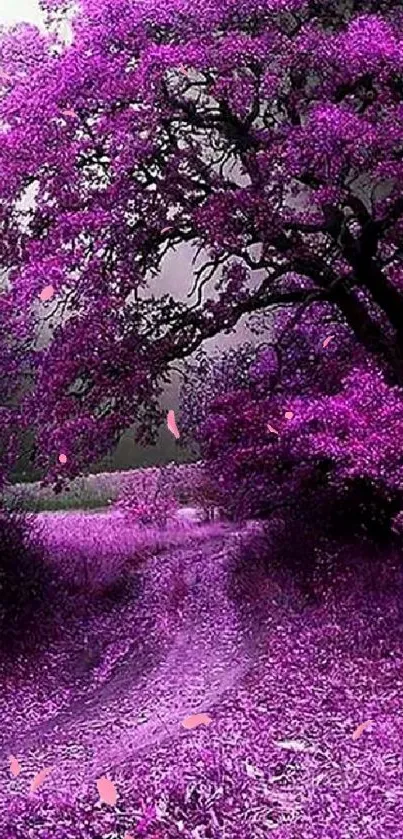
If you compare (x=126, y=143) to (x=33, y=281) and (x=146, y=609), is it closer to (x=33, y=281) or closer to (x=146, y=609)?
(x=33, y=281)

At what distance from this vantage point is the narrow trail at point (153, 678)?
4816mm

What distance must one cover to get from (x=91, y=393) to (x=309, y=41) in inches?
83.1

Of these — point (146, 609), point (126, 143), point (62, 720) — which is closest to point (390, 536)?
point (146, 609)

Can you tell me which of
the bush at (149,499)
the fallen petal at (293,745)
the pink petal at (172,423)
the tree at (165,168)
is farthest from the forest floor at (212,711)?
the tree at (165,168)

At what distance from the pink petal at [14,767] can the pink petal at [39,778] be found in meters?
0.10

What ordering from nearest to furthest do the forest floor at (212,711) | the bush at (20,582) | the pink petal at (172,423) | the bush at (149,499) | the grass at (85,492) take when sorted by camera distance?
the forest floor at (212,711), the bush at (20,582), the pink petal at (172,423), the grass at (85,492), the bush at (149,499)

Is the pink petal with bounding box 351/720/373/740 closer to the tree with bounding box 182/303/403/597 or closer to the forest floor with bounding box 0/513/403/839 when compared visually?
the forest floor with bounding box 0/513/403/839

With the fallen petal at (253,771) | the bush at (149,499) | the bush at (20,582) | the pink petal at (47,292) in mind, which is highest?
the pink petal at (47,292)

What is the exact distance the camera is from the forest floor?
4.17m

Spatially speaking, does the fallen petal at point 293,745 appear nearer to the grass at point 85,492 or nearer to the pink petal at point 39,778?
the pink petal at point 39,778

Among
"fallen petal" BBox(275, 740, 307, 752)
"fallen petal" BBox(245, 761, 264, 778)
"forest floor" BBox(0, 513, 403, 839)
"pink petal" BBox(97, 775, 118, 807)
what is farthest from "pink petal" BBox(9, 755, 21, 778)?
"fallen petal" BBox(275, 740, 307, 752)

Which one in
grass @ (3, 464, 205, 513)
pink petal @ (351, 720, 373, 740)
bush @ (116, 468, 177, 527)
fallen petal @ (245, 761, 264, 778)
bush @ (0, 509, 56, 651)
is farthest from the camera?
bush @ (116, 468, 177, 527)

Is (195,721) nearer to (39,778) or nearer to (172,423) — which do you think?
(39,778)

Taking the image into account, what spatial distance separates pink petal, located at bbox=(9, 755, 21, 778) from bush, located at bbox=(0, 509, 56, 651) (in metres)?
1.22
